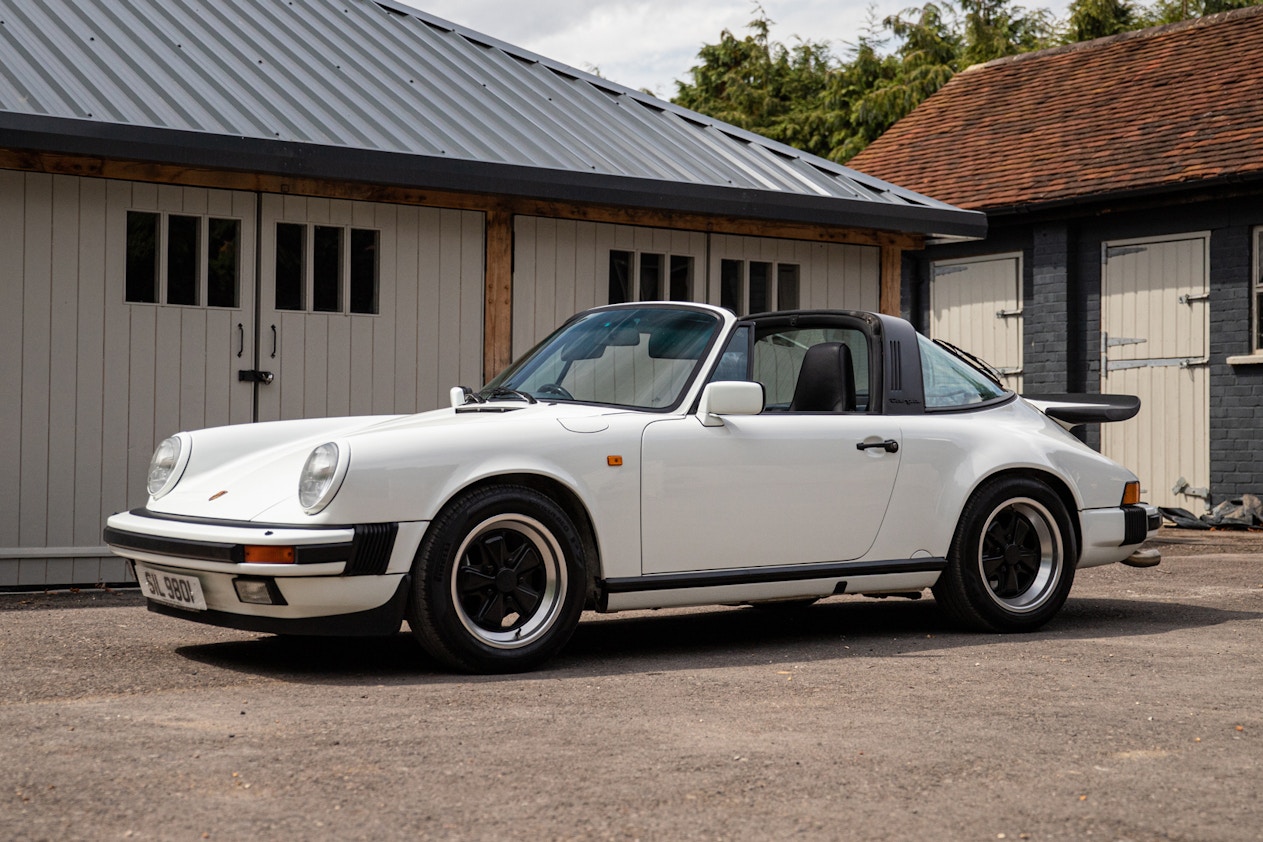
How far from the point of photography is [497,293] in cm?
1034

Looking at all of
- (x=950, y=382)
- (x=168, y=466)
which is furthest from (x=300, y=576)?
(x=950, y=382)

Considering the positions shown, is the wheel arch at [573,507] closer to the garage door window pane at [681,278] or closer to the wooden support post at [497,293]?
the wooden support post at [497,293]

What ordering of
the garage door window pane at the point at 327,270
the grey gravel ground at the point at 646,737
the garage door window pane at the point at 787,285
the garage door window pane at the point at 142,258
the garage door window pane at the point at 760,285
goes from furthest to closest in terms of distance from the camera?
the garage door window pane at the point at 787,285 → the garage door window pane at the point at 760,285 → the garage door window pane at the point at 327,270 → the garage door window pane at the point at 142,258 → the grey gravel ground at the point at 646,737

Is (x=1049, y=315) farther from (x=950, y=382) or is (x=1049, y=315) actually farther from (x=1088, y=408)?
(x=950, y=382)

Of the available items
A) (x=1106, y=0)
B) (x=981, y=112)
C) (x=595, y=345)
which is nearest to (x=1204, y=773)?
(x=595, y=345)

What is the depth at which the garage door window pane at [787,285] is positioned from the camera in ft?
38.0

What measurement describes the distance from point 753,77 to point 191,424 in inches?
1489

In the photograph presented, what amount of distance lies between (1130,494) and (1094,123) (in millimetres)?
11484

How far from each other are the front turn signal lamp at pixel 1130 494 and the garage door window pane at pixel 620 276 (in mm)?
4518

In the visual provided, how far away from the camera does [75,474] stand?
29.1 ft

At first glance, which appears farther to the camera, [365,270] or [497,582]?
[365,270]

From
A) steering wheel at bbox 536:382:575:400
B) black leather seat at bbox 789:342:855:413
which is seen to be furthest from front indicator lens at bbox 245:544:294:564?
black leather seat at bbox 789:342:855:413

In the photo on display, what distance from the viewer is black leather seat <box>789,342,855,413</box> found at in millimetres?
6723

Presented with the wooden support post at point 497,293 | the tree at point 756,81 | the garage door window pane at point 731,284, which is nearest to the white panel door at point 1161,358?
the garage door window pane at point 731,284
